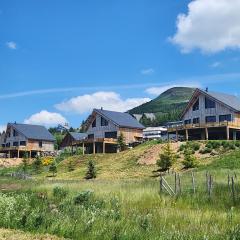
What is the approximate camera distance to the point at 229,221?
17.6 metres

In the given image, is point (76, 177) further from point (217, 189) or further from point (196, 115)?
point (217, 189)

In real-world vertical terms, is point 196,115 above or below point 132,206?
above

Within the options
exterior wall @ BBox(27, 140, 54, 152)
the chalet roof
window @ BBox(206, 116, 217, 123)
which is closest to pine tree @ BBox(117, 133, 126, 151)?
the chalet roof

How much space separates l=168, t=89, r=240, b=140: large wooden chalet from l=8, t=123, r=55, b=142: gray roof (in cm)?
3533

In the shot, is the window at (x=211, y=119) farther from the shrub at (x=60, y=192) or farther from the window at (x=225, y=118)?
the shrub at (x=60, y=192)

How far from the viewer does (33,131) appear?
100188mm

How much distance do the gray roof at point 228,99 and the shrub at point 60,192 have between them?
136 feet

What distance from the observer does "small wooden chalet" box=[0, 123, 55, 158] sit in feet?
314

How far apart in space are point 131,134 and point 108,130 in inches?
151

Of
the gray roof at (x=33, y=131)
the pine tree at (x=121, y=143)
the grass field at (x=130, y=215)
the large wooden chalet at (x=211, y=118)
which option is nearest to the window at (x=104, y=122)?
the pine tree at (x=121, y=143)

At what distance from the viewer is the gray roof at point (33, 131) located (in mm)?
97750

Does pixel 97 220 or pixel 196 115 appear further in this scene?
pixel 196 115

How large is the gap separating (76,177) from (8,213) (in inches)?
1452

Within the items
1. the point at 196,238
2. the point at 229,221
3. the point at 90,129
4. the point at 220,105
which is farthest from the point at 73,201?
the point at 90,129
